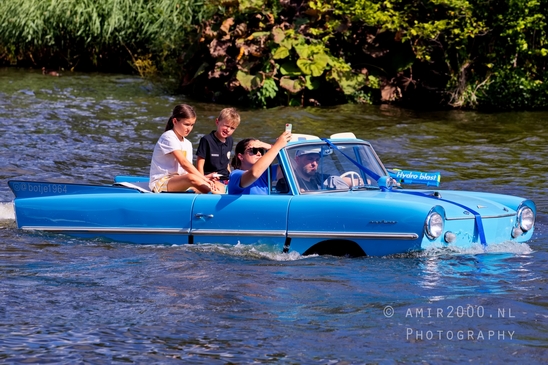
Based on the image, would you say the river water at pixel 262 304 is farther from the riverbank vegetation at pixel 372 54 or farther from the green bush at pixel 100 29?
the green bush at pixel 100 29

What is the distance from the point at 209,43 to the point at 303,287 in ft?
49.3

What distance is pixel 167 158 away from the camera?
29.8 ft

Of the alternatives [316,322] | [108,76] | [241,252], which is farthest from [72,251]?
[108,76]

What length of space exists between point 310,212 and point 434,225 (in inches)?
42.1

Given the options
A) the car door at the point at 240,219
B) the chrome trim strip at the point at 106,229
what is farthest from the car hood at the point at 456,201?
the chrome trim strip at the point at 106,229

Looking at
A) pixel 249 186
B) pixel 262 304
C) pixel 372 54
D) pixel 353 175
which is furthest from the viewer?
pixel 372 54

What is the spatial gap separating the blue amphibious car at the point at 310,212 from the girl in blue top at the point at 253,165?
0.12 meters

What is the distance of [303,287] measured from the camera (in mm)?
6996

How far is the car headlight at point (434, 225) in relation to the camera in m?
7.33

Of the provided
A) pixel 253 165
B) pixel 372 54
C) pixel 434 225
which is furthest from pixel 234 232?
pixel 372 54

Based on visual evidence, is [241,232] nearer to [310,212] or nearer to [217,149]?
[310,212]

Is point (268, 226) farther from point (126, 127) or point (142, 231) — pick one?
point (126, 127)

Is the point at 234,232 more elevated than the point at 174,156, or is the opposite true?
the point at 174,156

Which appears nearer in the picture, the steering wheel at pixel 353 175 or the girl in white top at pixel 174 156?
the steering wheel at pixel 353 175
